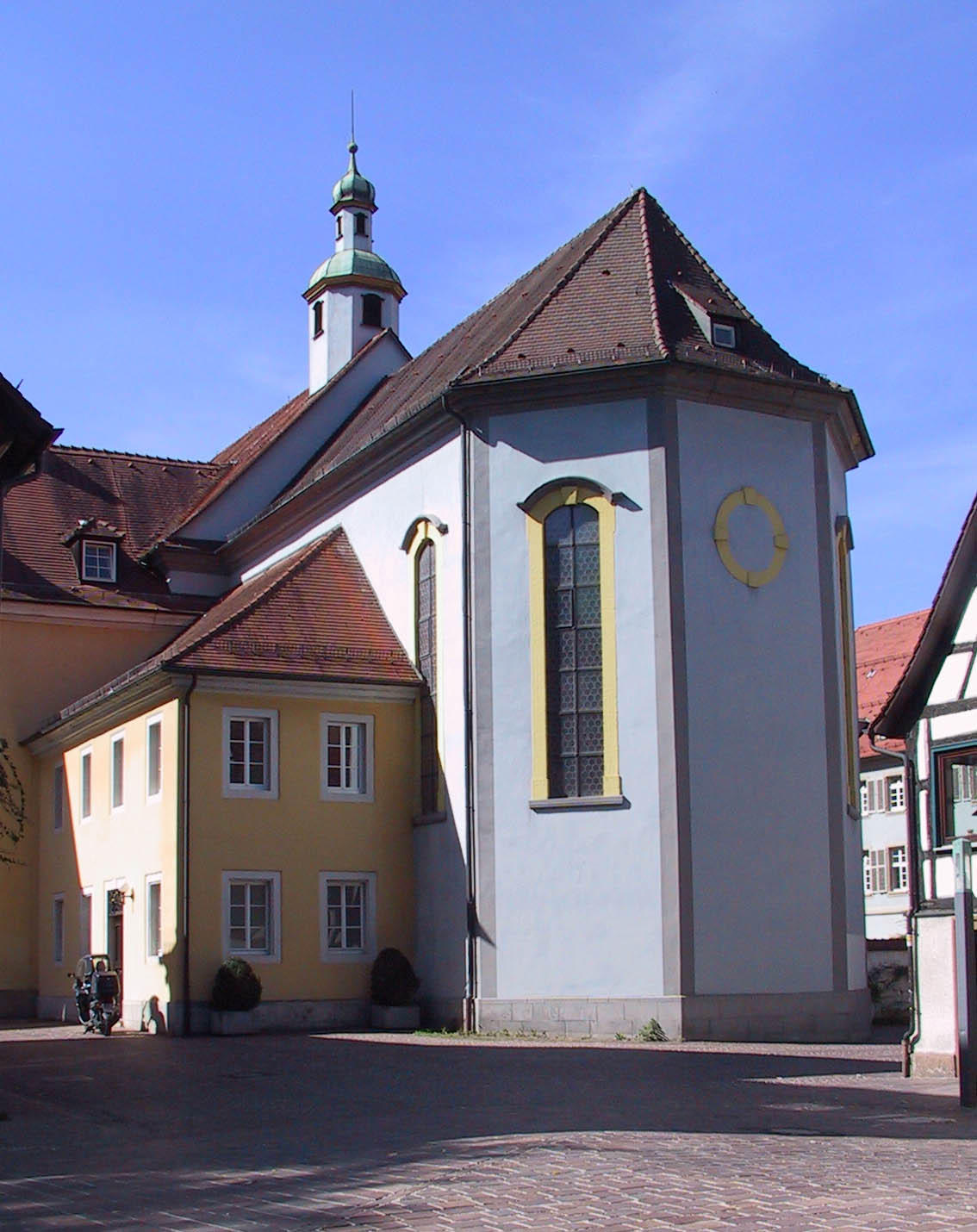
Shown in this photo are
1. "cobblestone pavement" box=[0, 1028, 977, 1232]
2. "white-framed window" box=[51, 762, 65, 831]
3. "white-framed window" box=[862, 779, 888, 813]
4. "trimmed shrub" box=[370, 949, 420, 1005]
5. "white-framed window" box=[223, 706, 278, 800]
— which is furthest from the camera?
"white-framed window" box=[862, 779, 888, 813]

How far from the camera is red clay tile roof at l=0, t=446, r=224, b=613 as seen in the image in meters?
35.3

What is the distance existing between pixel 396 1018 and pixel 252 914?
9.08 feet

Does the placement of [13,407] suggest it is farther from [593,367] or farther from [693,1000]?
[693,1000]

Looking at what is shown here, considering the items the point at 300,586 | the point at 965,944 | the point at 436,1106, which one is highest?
the point at 300,586

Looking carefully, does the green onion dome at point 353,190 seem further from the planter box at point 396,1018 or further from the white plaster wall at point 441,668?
the planter box at point 396,1018

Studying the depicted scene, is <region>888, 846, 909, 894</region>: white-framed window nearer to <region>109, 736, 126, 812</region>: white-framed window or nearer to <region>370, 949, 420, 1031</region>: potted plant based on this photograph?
<region>370, 949, 420, 1031</region>: potted plant

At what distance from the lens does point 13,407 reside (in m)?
17.5

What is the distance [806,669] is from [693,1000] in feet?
17.7

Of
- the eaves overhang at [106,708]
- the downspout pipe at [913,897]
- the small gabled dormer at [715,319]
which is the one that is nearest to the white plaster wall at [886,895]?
the small gabled dormer at [715,319]

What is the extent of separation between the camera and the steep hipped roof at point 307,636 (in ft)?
86.6

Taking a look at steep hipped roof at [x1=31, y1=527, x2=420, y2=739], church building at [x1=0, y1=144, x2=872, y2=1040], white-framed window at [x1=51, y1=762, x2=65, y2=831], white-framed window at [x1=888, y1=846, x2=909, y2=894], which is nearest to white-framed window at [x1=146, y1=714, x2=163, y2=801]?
church building at [x1=0, y1=144, x2=872, y2=1040]

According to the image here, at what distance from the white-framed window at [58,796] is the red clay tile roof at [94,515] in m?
3.87

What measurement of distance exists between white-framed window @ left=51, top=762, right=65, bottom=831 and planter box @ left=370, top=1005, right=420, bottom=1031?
9.47 metres

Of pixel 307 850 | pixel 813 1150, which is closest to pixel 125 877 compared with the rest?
pixel 307 850
